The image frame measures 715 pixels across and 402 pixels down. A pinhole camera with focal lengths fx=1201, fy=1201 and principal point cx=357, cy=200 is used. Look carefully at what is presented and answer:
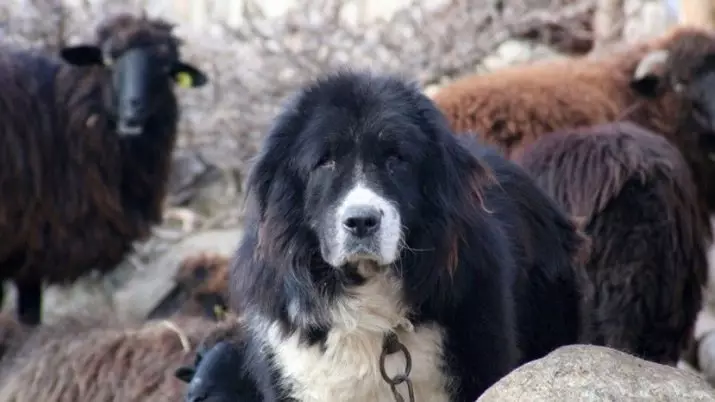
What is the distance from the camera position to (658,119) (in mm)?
8078

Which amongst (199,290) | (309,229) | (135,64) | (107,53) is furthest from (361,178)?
(107,53)

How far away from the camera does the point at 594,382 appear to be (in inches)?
→ 134

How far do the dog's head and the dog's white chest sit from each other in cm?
25

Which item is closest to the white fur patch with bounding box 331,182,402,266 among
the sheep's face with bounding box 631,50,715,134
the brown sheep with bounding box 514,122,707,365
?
the brown sheep with bounding box 514,122,707,365

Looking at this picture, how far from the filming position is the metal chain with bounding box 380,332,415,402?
3.94m

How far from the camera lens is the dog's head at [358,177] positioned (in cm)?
385

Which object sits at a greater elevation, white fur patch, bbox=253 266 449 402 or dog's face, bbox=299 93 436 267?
dog's face, bbox=299 93 436 267

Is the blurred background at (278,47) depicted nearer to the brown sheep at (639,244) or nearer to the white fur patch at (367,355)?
the brown sheep at (639,244)

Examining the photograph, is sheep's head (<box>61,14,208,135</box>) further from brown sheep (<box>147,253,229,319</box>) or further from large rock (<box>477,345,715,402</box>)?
large rock (<box>477,345,715,402</box>)

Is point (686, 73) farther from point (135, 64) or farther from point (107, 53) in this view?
point (107, 53)

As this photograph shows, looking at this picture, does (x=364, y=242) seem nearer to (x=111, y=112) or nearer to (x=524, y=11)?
(x=111, y=112)

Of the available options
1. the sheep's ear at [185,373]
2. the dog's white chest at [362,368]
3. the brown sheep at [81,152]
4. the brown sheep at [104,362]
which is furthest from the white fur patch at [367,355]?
the brown sheep at [81,152]

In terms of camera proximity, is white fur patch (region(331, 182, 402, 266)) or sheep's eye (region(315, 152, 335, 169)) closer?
white fur patch (region(331, 182, 402, 266))

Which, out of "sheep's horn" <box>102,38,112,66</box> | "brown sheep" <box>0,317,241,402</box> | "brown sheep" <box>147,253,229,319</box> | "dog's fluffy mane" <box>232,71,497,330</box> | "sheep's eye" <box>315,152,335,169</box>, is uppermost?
"sheep's eye" <box>315,152,335,169</box>
